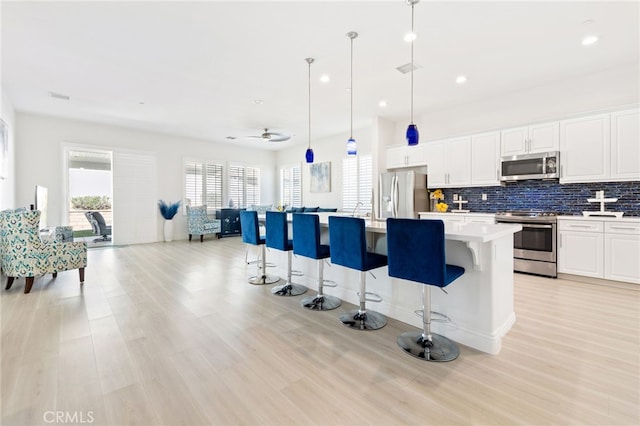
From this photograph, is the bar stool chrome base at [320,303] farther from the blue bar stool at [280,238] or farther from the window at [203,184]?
the window at [203,184]

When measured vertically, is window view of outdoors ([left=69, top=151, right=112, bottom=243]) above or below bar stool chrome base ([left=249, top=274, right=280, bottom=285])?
above

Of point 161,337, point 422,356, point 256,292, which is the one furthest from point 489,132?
point 161,337

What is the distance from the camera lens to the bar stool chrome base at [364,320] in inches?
102

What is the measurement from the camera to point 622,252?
12.1 feet

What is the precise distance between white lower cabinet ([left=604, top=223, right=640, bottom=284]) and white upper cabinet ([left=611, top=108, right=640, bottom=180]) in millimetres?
698

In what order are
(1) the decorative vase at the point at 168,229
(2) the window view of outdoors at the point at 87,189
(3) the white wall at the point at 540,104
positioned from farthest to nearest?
1. (2) the window view of outdoors at the point at 87,189
2. (1) the decorative vase at the point at 168,229
3. (3) the white wall at the point at 540,104

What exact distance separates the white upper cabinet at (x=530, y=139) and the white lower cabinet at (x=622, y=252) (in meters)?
1.36

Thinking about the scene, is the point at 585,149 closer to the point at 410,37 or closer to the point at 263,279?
the point at 410,37

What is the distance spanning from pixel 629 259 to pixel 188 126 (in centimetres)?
835

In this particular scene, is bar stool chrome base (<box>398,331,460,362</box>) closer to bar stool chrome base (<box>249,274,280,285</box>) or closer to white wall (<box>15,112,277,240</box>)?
bar stool chrome base (<box>249,274,280,285</box>)

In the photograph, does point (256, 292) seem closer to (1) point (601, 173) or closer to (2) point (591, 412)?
(2) point (591, 412)

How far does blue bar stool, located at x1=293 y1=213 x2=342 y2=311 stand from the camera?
9.57ft

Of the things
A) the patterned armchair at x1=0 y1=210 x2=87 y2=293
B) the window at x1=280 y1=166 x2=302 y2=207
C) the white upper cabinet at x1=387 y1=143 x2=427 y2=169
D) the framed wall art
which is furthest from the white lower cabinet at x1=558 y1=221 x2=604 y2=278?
the patterned armchair at x1=0 y1=210 x2=87 y2=293

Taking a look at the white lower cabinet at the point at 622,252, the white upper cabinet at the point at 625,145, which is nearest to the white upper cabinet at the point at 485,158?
the white upper cabinet at the point at 625,145
